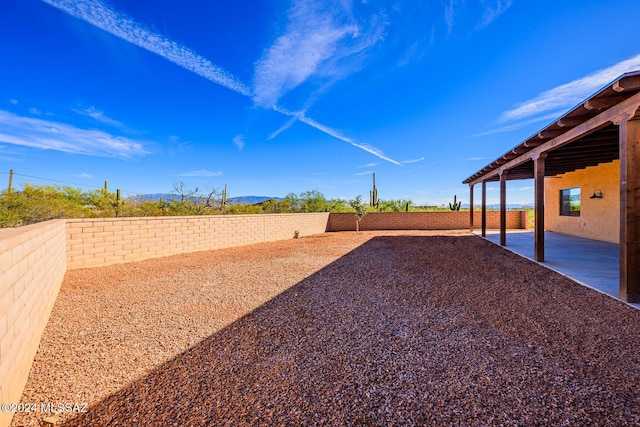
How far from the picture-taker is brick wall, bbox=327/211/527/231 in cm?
1596

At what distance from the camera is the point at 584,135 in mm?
4516

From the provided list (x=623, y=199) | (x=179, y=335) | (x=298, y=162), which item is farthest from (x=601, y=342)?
(x=298, y=162)

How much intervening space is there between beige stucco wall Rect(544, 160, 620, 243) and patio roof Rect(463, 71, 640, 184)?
432mm

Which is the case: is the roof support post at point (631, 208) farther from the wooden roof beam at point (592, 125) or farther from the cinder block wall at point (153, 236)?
the cinder block wall at point (153, 236)

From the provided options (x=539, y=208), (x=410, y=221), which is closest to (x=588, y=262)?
(x=539, y=208)

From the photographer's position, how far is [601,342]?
2.43 metres

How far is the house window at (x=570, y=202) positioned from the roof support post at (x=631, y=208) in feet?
29.5

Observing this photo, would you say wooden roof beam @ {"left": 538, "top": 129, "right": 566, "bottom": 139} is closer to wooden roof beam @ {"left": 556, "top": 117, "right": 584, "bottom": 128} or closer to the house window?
wooden roof beam @ {"left": 556, "top": 117, "right": 584, "bottom": 128}

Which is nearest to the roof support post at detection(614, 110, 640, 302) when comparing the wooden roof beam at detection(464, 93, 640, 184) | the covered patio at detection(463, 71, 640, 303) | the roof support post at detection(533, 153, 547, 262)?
the covered patio at detection(463, 71, 640, 303)

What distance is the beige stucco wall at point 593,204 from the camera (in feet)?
26.7

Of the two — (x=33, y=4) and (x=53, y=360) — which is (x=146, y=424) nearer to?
(x=53, y=360)

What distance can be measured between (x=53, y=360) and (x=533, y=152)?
29.8 ft

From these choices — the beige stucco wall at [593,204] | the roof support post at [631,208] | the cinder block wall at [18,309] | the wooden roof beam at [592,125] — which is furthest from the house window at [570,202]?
the cinder block wall at [18,309]

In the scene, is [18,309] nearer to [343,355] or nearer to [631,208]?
[343,355]
